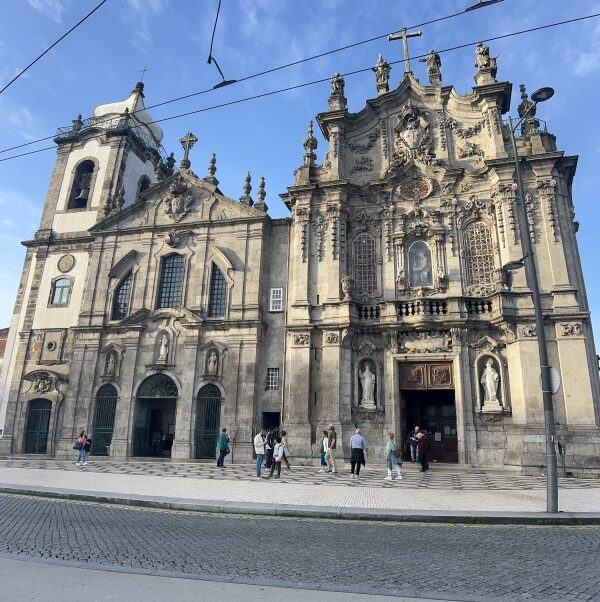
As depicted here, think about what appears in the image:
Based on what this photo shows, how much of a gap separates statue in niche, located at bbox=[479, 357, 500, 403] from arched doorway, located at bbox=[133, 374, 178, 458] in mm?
15072

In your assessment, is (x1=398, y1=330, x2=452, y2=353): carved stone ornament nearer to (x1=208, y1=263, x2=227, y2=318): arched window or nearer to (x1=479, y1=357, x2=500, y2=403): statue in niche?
(x1=479, y1=357, x2=500, y2=403): statue in niche

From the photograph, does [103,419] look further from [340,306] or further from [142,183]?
[142,183]

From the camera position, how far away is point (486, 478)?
16.6m

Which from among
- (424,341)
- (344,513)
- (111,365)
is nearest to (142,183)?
(111,365)

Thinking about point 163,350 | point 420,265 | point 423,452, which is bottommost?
point 423,452

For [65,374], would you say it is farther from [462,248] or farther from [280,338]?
[462,248]

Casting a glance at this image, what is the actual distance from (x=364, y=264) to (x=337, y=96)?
33.4ft

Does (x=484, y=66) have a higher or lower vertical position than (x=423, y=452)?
higher

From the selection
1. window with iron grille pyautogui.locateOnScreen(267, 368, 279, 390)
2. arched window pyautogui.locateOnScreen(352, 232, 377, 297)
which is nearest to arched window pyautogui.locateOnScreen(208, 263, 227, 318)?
window with iron grille pyautogui.locateOnScreen(267, 368, 279, 390)

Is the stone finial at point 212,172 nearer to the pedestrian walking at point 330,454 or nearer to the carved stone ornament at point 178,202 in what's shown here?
the carved stone ornament at point 178,202

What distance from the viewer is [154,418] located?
26.7 m

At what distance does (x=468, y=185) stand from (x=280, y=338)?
1230 cm

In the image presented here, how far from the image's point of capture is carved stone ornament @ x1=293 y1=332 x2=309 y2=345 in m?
22.0

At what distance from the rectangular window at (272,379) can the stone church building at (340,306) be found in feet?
0.34
